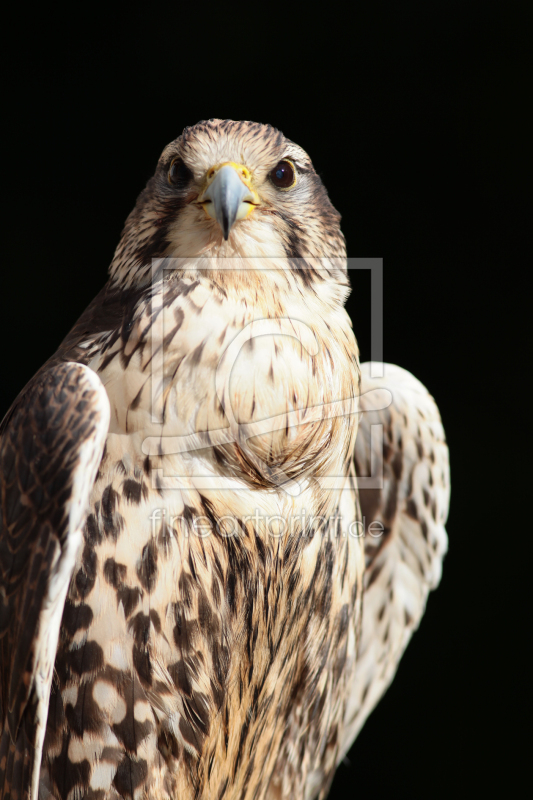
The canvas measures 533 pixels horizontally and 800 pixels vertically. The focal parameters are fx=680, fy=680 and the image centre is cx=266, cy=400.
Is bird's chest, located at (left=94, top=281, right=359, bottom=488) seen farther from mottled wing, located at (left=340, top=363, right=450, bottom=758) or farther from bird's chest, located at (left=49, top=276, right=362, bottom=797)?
mottled wing, located at (left=340, top=363, right=450, bottom=758)

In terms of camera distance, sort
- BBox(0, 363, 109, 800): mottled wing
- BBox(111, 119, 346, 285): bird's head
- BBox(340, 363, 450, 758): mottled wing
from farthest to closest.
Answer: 1. BBox(340, 363, 450, 758): mottled wing
2. BBox(111, 119, 346, 285): bird's head
3. BBox(0, 363, 109, 800): mottled wing

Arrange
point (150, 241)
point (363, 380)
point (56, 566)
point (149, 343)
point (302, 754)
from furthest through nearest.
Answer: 1. point (363, 380)
2. point (302, 754)
3. point (150, 241)
4. point (149, 343)
5. point (56, 566)

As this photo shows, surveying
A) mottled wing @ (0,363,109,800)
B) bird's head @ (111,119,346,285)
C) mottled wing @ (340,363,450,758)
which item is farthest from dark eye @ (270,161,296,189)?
mottled wing @ (340,363,450,758)

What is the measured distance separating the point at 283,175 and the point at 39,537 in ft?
2.83

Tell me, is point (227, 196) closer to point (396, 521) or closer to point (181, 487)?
point (181, 487)

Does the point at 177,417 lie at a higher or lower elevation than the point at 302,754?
higher

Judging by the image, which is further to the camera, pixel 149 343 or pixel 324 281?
pixel 324 281

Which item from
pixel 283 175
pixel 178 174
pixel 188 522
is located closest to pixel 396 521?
pixel 188 522

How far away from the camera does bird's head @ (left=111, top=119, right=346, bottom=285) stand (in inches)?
51.5

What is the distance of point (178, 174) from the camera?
137 centimetres

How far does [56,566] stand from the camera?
3.77ft

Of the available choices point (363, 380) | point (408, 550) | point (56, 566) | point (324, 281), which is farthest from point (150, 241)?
point (408, 550)

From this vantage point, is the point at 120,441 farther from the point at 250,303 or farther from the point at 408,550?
the point at 408,550

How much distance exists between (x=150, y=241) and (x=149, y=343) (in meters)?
0.26
